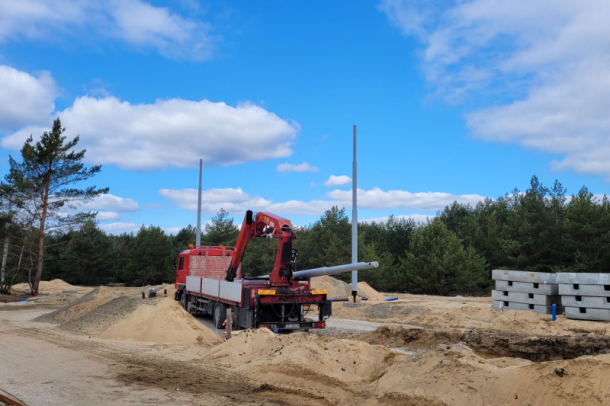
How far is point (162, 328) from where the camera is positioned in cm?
1507

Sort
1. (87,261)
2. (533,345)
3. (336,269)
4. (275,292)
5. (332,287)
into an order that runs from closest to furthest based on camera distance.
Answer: (533,345) < (275,292) < (336,269) < (332,287) < (87,261)

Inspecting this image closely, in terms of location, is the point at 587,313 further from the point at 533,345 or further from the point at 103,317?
the point at 103,317

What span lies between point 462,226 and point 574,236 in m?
21.7

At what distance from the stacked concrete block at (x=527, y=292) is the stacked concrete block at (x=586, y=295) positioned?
618 mm

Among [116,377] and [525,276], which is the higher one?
[525,276]

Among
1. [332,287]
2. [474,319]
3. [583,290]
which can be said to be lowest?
[474,319]

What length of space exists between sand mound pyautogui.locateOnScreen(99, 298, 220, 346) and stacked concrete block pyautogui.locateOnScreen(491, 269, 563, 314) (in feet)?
42.1

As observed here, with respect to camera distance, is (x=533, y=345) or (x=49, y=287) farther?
(x=49, y=287)

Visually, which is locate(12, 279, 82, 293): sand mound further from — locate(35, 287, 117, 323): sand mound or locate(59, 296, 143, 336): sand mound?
locate(59, 296, 143, 336): sand mound

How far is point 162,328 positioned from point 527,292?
14653 mm

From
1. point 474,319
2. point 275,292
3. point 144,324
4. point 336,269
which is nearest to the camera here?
point 275,292

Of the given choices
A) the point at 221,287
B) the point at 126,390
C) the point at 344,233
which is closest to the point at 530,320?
the point at 221,287

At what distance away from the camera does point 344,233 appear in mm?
44469

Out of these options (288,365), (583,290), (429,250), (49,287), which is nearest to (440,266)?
(429,250)
